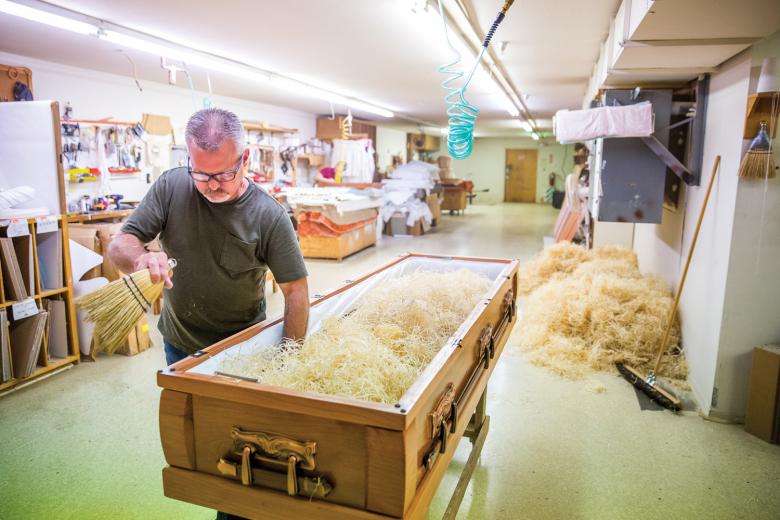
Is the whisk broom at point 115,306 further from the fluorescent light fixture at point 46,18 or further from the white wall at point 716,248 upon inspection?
the white wall at point 716,248

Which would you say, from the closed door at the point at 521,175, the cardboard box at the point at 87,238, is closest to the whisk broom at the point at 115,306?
the cardboard box at the point at 87,238

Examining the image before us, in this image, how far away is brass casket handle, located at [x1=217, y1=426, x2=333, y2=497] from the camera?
3.86ft

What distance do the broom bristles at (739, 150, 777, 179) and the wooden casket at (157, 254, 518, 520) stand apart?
7.75 feet

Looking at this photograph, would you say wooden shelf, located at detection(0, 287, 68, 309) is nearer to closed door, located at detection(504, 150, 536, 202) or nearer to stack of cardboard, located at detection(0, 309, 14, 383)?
stack of cardboard, located at detection(0, 309, 14, 383)

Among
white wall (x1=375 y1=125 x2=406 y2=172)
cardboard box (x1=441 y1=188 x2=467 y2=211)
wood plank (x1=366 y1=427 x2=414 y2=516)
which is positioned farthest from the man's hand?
cardboard box (x1=441 y1=188 x2=467 y2=211)

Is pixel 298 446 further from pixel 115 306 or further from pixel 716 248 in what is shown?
pixel 716 248

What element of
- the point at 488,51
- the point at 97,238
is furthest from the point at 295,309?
the point at 488,51

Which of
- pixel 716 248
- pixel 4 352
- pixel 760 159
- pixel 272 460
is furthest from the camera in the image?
pixel 4 352

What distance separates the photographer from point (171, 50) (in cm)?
448

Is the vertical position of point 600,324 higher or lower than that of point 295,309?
lower

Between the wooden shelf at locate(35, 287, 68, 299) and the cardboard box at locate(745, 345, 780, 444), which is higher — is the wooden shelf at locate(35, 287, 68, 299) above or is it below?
above

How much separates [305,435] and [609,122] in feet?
10.6

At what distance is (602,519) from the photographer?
224 cm

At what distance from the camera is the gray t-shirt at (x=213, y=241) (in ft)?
5.92
